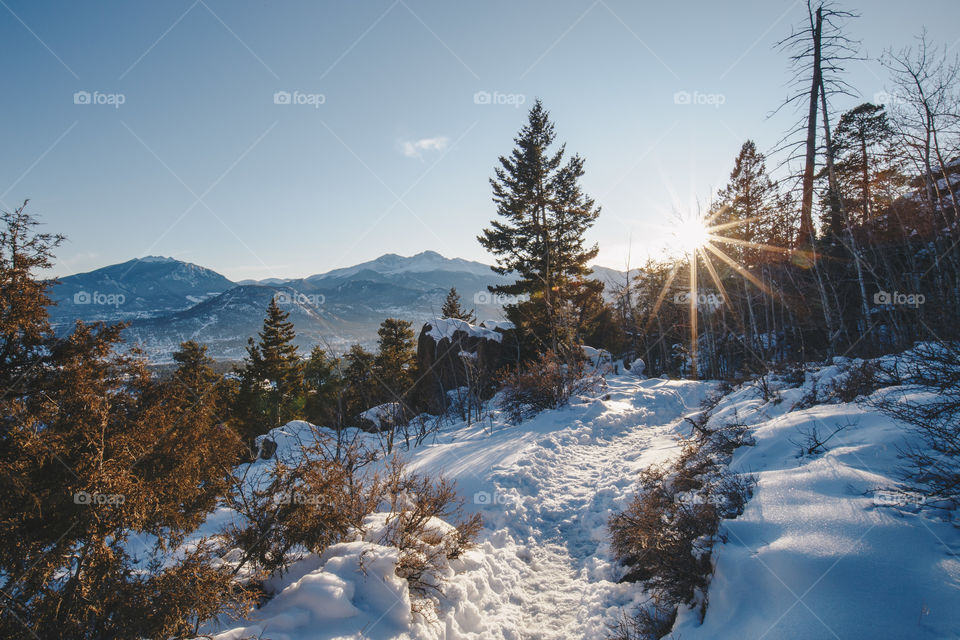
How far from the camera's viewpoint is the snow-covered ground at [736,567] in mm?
2742

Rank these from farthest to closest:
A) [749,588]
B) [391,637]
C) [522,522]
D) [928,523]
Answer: [522,522], [391,637], [749,588], [928,523]

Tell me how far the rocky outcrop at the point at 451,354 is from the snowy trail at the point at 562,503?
10200 mm

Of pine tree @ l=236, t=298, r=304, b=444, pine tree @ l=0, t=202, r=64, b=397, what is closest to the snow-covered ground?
pine tree @ l=0, t=202, r=64, b=397

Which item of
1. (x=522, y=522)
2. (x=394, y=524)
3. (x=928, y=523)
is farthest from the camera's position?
(x=522, y=522)

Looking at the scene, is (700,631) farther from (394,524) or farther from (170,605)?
(170,605)

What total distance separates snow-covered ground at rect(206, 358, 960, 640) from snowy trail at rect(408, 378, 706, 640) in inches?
1.1

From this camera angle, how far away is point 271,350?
31.4 metres

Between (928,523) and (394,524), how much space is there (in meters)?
5.10

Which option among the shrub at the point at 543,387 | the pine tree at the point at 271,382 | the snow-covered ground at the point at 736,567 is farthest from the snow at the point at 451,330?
the snow-covered ground at the point at 736,567

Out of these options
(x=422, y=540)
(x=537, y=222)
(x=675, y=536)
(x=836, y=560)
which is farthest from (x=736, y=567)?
(x=537, y=222)

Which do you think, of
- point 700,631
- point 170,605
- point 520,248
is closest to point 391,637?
point 170,605

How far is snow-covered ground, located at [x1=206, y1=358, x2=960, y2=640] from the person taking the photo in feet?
9.00

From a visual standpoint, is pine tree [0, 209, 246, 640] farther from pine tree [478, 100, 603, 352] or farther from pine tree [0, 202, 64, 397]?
pine tree [478, 100, 603, 352]

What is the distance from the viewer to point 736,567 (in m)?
3.47
